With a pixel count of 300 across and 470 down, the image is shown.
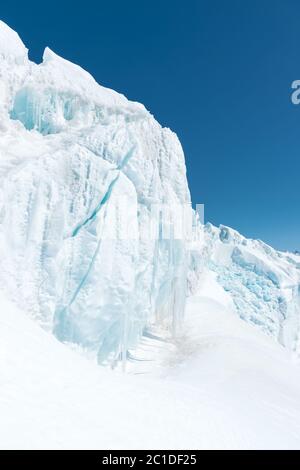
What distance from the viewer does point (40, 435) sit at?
4949 mm

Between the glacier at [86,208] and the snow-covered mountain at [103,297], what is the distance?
7 cm

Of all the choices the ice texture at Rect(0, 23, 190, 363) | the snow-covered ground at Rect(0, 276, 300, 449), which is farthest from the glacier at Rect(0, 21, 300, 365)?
the snow-covered ground at Rect(0, 276, 300, 449)

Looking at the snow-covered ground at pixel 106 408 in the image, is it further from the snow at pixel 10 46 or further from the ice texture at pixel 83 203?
the snow at pixel 10 46

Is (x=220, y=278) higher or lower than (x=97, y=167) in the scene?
higher

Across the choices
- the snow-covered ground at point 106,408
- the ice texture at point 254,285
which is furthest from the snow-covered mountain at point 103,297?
the ice texture at point 254,285

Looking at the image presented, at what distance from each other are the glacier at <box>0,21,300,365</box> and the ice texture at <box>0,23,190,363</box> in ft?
0.18

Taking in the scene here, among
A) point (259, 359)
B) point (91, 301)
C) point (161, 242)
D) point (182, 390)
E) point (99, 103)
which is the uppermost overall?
point (99, 103)

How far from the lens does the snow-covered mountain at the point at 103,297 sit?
645 centimetres

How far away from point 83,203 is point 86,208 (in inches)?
11.6

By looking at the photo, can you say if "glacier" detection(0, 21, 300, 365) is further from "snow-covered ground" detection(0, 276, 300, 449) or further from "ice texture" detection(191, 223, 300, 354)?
"ice texture" detection(191, 223, 300, 354)

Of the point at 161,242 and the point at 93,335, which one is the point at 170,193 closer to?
the point at 161,242

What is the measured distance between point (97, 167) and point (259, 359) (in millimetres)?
13371

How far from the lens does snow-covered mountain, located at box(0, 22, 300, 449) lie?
6449mm

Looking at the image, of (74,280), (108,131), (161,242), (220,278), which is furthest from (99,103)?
(220,278)
